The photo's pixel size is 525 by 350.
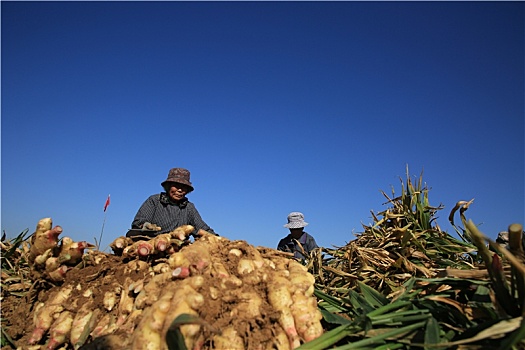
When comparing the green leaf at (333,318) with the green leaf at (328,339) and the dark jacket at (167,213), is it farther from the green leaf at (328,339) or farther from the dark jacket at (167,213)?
the dark jacket at (167,213)

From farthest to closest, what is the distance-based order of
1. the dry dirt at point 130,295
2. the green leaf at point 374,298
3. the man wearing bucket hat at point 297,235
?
the man wearing bucket hat at point 297,235, the green leaf at point 374,298, the dry dirt at point 130,295

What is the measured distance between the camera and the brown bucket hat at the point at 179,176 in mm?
4629

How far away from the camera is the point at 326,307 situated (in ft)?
7.09

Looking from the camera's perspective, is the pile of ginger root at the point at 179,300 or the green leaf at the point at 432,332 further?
the pile of ginger root at the point at 179,300

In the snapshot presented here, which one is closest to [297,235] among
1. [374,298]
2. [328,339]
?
[374,298]

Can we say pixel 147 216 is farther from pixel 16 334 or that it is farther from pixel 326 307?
pixel 326 307

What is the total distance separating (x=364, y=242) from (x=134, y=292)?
A: 6.11 feet

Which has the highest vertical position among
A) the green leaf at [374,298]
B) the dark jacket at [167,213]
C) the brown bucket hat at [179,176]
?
the brown bucket hat at [179,176]

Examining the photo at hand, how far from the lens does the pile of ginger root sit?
178 centimetres

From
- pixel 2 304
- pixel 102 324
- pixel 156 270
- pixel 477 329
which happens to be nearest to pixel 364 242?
pixel 477 329

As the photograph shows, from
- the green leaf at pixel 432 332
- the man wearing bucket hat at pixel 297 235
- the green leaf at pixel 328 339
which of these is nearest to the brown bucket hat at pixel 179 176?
the man wearing bucket hat at pixel 297 235

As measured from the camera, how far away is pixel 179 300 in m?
1.79

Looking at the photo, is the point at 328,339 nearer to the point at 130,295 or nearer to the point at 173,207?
the point at 130,295

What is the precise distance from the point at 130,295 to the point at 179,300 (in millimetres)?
541
